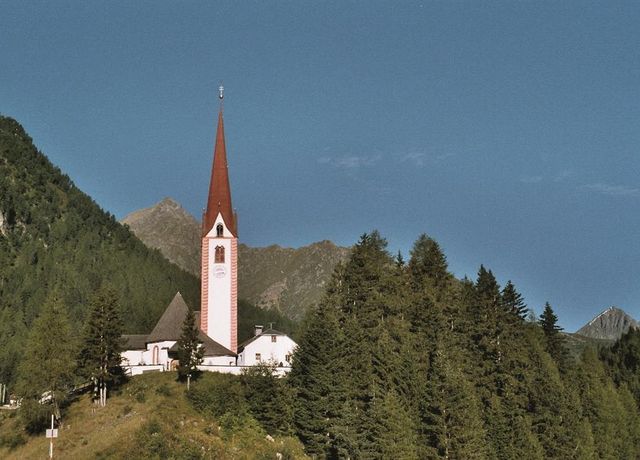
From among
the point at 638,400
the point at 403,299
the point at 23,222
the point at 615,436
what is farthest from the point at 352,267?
the point at 23,222

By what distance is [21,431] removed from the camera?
2429 inches

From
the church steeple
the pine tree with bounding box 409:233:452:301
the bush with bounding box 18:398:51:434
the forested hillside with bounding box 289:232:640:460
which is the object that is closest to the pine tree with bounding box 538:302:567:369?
the forested hillside with bounding box 289:232:640:460

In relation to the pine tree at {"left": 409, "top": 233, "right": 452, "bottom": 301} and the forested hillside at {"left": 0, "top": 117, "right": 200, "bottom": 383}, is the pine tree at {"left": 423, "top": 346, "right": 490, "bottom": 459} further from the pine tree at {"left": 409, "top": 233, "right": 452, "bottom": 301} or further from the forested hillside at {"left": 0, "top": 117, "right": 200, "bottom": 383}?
the forested hillside at {"left": 0, "top": 117, "right": 200, "bottom": 383}

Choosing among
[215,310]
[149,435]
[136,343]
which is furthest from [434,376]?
[136,343]

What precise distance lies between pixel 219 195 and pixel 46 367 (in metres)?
25.9

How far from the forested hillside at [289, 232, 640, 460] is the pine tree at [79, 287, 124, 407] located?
48.4 feet

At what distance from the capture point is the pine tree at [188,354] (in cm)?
6500

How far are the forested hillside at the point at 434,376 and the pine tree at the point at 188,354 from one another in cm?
956

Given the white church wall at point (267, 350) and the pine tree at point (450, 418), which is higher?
the white church wall at point (267, 350)

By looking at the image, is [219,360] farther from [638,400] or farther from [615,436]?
[638,400]

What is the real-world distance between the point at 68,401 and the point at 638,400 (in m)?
65.1

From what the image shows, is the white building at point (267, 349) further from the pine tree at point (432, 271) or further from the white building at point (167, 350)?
the pine tree at point (432, 271)

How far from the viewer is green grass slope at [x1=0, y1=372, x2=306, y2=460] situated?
51750 mm

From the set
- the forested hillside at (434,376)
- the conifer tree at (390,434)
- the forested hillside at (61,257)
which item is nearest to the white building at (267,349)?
the forested hillside at (434,376)
